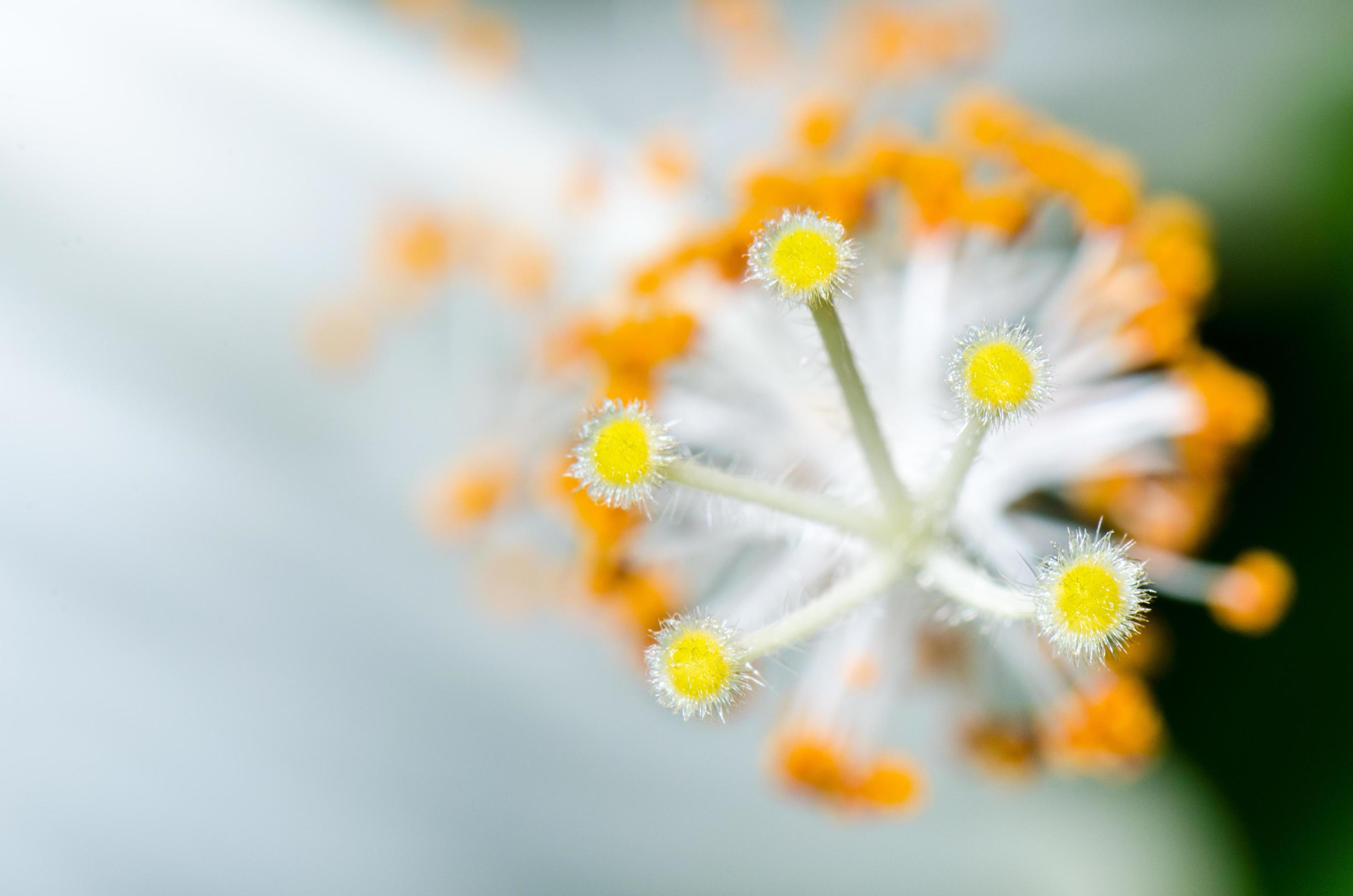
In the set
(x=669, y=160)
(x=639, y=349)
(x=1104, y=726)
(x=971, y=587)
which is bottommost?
(x=971, y=587)

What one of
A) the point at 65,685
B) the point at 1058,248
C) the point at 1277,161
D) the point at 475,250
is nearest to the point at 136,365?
the point at 65,685

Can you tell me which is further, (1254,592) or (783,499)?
(1254,592)

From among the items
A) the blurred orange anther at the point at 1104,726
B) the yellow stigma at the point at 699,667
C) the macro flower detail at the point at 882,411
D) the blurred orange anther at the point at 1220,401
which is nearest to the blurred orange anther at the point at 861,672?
the macro flower detail at the point at 882,411

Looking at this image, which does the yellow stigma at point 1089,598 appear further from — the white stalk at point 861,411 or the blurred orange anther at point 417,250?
the blurred orange anther at point 417,250

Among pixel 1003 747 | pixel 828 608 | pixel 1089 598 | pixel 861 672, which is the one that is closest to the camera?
pixel 1089 598

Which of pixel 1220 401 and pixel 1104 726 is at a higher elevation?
pixel 1220 401

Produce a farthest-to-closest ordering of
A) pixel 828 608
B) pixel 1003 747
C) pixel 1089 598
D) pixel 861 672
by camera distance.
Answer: pixel 1003 747 < pixel 861 672 < pixel 828 608 < pixel 1089 598

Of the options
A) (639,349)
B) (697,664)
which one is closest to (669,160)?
(639,349)

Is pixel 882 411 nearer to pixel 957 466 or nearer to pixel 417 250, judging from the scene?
pixel 957 466
